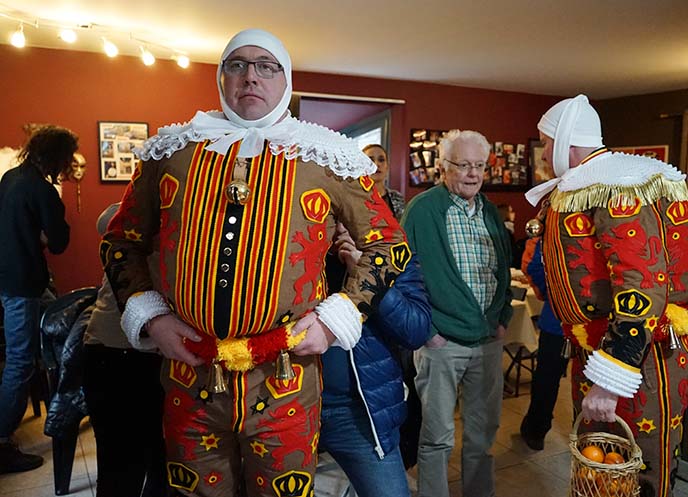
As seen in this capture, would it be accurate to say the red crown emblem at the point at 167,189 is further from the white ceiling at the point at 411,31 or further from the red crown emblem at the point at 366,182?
the white ceiling at the point at 411,31

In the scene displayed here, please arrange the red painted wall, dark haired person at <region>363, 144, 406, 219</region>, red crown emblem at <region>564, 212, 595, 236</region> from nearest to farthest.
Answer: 1. red crown emblem at <region>564, 212, 595, 236</region>
2. dark haired person at <region>363, 144, 406, 219</region>
3. the red painted wall

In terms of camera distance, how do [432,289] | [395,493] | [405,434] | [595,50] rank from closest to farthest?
[395,493], [432,289], [405,434], [595,50]

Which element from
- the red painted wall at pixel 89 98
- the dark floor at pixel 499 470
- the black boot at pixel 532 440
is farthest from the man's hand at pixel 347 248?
the red painted wall at pixel 89 98

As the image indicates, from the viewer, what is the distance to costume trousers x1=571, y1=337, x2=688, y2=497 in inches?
59.1

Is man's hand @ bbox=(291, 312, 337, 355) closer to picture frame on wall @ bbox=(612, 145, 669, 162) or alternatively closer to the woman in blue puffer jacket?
the woman in blue puffer jacket

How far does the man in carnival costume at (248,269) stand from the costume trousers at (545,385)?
2131mm

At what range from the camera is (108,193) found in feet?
16.2

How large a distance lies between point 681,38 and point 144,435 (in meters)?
4.76

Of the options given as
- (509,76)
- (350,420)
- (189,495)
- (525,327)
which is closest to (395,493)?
(350,420)

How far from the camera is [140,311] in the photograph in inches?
46.9

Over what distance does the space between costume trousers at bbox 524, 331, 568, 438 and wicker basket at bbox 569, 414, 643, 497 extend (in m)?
1.52

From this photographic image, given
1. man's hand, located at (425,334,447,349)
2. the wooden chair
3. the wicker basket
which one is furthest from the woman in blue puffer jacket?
the wooden chair

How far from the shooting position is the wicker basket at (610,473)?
1379 mm

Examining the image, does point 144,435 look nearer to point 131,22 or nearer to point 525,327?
point 525,327
